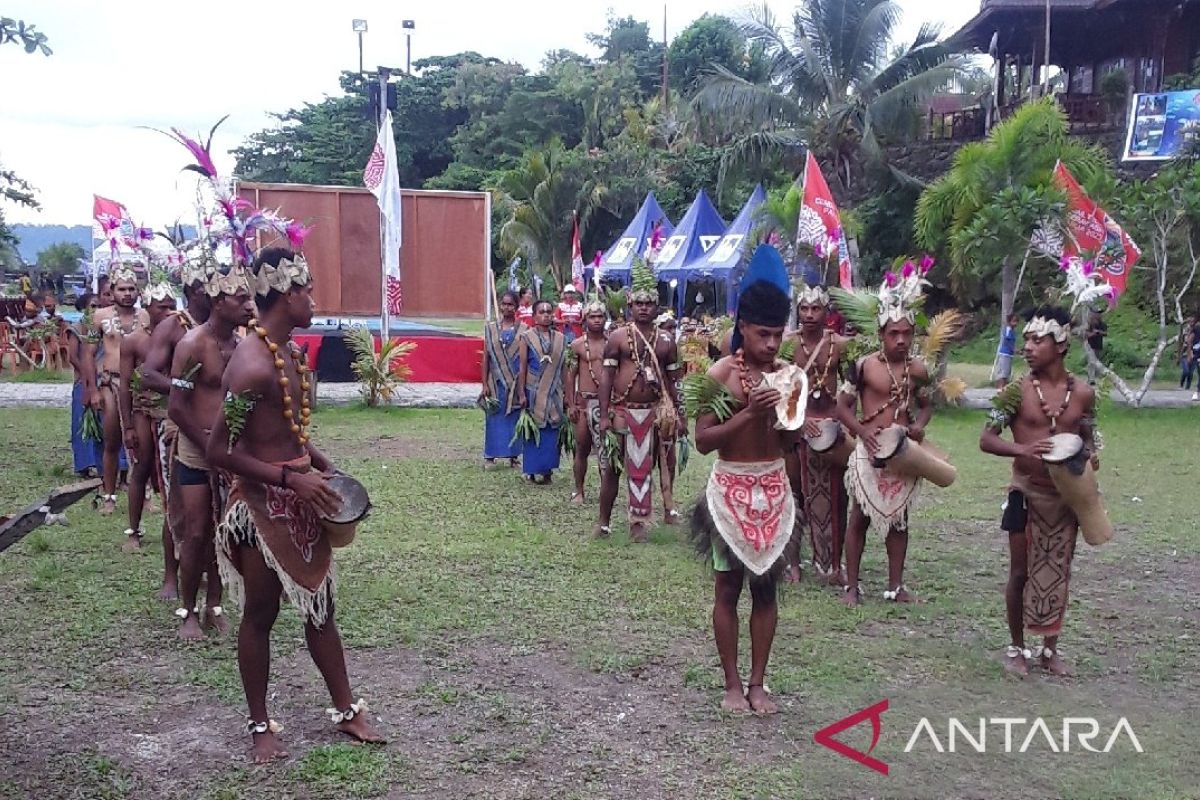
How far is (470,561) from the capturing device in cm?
710

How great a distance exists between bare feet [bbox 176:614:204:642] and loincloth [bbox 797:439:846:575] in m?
3.61

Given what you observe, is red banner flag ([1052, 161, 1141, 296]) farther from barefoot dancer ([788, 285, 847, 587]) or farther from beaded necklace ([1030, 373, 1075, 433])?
beaded necklace ([1030, 373, 1075, 433])

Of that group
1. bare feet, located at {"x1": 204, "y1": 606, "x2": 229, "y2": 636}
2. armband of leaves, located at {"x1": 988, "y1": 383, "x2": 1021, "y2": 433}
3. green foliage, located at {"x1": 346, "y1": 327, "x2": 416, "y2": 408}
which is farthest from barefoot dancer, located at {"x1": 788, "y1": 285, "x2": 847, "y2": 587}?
green foliage, located at {"x1": 346, "y1": 327, "x2": 416, "y2": 408}

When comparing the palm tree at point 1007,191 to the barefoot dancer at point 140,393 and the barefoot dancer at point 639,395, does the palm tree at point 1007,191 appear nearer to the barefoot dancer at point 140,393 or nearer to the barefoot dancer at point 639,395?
the barefoot dancer at point 639,395

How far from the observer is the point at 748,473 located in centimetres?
443

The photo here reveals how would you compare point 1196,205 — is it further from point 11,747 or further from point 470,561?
point 11,747

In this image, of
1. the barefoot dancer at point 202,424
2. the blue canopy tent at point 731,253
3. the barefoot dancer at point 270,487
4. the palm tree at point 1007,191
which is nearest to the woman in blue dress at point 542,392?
the barefoot dancer at point 202,424

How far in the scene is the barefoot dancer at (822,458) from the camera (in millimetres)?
6578

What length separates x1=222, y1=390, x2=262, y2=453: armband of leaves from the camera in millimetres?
3742

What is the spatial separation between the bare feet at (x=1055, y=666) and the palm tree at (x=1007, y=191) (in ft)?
37.4

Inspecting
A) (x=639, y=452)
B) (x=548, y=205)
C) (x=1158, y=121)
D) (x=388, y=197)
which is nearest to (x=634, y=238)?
(x=548, y=205)

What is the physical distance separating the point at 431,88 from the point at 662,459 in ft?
137

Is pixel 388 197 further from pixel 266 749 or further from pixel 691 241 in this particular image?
pixel 266 749

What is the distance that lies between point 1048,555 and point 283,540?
137 inches
